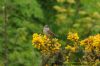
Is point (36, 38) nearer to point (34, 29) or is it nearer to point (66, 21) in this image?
point (66, 21)

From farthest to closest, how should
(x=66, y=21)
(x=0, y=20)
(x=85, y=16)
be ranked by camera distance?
(x=0, y=20) → (x=85, y=16) → (x=66, y=21)

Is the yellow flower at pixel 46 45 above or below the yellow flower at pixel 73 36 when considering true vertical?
below

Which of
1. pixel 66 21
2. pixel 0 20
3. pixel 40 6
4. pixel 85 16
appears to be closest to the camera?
pixel 66 21

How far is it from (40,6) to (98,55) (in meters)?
3.77

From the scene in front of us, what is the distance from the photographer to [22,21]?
521cm

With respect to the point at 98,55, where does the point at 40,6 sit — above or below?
above

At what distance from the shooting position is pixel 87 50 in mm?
2053

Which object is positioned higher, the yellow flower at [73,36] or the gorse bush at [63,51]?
the yellow flower at [73,36]

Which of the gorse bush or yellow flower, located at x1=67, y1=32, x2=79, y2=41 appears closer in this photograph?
the gorse bush

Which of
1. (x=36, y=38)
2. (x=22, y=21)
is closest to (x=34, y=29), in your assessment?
(x=22, y=21)

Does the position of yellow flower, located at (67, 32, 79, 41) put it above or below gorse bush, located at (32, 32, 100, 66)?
above

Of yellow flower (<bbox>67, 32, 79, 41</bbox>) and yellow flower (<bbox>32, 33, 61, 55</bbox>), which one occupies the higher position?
yellow flower (<bbox>67, 32, 79, 41</bbox>)

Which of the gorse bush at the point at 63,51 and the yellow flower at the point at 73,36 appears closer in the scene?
the gorse bush at the point at 63,51

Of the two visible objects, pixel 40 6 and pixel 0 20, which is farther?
pixel 40 6
